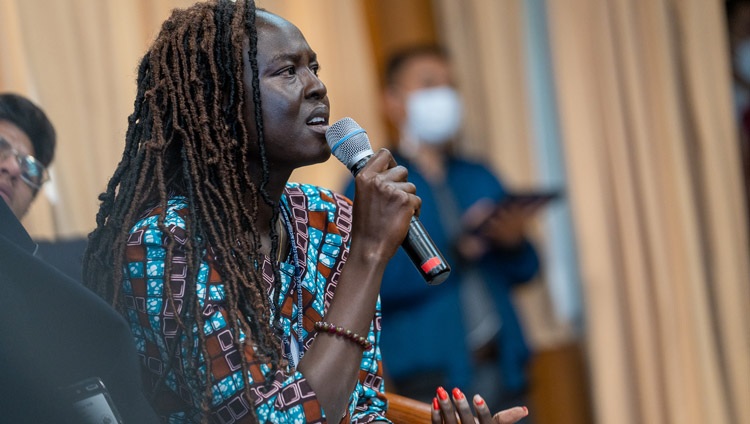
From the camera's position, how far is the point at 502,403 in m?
2.83

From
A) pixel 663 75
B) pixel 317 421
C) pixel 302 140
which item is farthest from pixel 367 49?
pixel 317 421

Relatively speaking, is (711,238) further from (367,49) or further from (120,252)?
(120,252)

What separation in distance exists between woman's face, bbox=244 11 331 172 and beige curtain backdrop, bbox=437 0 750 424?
2168mm

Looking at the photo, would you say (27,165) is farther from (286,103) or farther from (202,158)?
(286,103)

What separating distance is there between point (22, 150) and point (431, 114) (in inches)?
64.0

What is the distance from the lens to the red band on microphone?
130 cm

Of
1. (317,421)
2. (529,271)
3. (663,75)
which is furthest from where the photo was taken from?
(663,75)

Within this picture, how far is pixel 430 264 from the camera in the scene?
1.30 meters

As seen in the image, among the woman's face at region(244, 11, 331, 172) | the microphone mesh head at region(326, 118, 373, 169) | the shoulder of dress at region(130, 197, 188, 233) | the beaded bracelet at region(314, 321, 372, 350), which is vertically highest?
the woman's face at region(244, 11, 331, 172)

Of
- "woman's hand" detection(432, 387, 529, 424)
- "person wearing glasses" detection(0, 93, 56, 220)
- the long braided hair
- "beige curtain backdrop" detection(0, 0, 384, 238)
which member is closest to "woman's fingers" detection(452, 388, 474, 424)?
"woman's hand" detection(432, 387, 529, 424)

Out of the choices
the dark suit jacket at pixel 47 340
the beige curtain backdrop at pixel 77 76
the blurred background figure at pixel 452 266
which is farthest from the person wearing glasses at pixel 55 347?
the blurred background figure at pixel 452 266

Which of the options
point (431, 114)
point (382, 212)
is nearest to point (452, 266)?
point (431, 114)

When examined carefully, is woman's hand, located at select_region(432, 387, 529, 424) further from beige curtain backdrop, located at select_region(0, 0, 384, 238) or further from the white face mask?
the white face mask

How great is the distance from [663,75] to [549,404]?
1.33 metres
